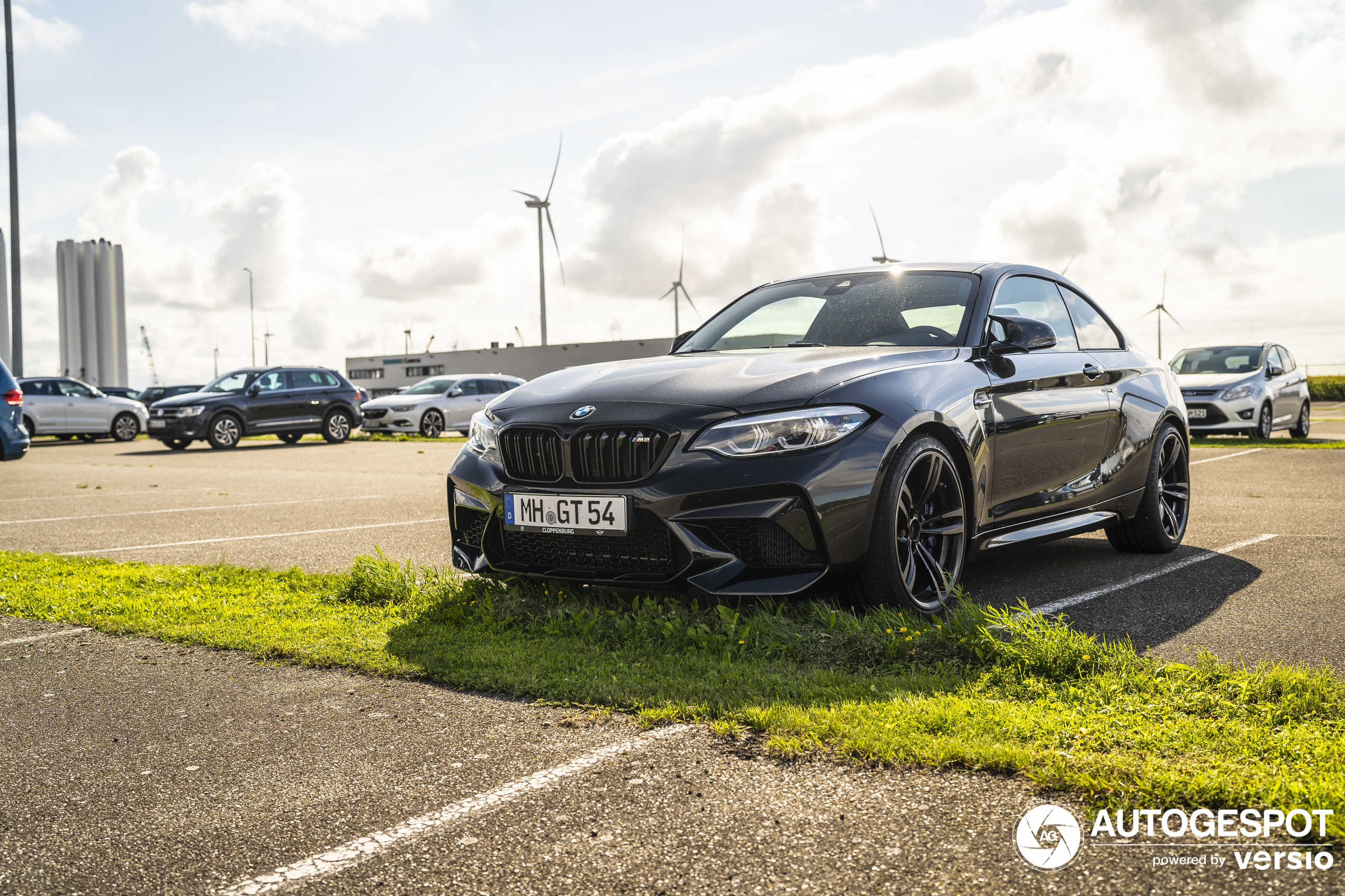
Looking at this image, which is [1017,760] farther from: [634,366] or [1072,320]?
[1072,320]

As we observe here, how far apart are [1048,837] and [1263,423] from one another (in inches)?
707

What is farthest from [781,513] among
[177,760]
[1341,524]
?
[1341,524]

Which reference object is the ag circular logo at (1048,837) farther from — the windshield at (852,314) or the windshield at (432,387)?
the windshield at (432,387)

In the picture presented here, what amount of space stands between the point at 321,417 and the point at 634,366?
65.7 ft

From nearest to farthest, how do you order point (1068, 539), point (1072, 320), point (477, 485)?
point (477, 485) < point (1072, 320) < point (1068, 539)

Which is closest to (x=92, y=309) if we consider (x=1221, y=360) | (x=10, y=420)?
(x=10, y=420)

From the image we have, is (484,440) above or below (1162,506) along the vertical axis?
above

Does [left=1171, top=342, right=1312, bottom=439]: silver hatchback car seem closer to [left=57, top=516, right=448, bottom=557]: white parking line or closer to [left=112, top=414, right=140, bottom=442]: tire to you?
[left=57, top=516, right=448, bottom=557]: white parking line

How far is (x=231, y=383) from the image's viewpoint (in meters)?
22.5

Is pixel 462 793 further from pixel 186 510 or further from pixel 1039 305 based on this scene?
pixel 186 510

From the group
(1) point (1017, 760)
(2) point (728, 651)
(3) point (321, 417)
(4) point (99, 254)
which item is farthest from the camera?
(4) point (99, 254)

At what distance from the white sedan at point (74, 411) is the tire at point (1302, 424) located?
22.9 metres

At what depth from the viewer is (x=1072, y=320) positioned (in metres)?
6.19

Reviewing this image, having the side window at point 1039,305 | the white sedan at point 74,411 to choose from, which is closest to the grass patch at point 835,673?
the side window at point 1039,305
